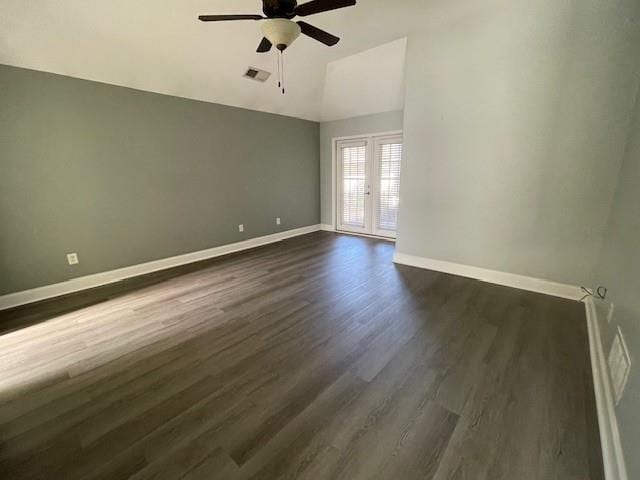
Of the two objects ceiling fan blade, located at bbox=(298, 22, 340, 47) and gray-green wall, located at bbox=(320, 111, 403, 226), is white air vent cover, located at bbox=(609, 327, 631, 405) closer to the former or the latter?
ceiling fan blade, located at bbox=(298, 22, 340, 47)

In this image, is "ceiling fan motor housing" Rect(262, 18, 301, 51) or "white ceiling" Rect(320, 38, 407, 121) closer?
"ceiling fan motor housing" Rect(262, 18, 301, 51)

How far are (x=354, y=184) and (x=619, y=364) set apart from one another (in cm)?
484

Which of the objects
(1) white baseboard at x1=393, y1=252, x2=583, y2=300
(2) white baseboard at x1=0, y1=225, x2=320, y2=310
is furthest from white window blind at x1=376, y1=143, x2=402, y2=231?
(2) white baseboard at x1=0, y1=225, x2=320, y2=310

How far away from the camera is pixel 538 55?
267cm

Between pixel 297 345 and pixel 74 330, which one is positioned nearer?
pixel 297 345

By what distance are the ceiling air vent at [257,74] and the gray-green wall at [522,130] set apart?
6.64 ft

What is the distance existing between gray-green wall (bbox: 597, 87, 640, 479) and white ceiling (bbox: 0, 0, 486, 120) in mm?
2288

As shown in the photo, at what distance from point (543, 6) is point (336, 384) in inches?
151

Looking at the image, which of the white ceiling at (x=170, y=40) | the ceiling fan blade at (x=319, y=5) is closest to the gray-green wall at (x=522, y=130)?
the white ceiling at (x=170, y=40)

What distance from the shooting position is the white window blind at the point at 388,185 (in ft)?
16.9

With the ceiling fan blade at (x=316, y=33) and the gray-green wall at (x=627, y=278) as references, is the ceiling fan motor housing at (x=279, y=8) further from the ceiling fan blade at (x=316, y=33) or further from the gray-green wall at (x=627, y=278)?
the gray-green wall at (x=627, y=278)

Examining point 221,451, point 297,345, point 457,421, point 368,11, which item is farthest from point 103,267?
point 368,11

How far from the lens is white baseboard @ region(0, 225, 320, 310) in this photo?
2.87 m

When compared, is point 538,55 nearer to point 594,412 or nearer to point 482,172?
point 482,172
